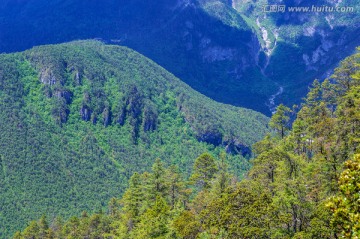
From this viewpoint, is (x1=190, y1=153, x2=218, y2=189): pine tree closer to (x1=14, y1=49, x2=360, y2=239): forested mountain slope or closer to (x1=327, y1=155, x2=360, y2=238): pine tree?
(x1=14, y1=49, x2=360, y2=239): forested mountain slope

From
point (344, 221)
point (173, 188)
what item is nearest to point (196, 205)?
point (173, 188)

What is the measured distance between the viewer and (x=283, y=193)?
159 ft

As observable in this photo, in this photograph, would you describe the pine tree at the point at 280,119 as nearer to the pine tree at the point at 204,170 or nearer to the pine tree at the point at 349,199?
the pine tree at the point at 204,170

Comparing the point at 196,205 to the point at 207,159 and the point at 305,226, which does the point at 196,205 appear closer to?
the point at 207,159

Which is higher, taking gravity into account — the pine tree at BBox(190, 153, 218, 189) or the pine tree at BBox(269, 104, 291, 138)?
the pine tree at BBox(269, 104, 291, 138)

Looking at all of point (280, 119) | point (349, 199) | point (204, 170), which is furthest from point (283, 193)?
point (280, 119)

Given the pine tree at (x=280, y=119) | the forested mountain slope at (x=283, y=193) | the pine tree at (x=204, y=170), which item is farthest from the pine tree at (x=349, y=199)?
the pine tree at (x=280, y=119)

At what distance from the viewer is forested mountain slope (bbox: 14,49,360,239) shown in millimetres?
43403

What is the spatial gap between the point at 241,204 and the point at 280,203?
Result: 4.82m

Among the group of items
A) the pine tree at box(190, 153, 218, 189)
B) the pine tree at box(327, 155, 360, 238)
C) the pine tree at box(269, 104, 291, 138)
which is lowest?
the pine tree at box(327, 155, 360, 238)

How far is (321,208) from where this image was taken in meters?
45.1

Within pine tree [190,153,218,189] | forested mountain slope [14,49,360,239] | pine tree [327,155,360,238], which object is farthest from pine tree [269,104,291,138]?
pine tree [327,155,360,238]

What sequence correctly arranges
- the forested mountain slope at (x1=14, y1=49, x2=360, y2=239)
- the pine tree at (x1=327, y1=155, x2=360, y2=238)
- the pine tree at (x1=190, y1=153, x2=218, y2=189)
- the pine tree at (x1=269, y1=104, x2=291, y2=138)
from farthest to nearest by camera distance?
the pine tree at (x1=269, y1=104, x2=291, y2=138)
the pine tree at (x1=190, y1=153, x2=218, y2=189)
the forested mountain slope at (x1=14, y1=49, x2=360, y2=239)
the pine tree at (x1=327, y1=155, x2=360, y2=238)

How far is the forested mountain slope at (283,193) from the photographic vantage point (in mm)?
43403
